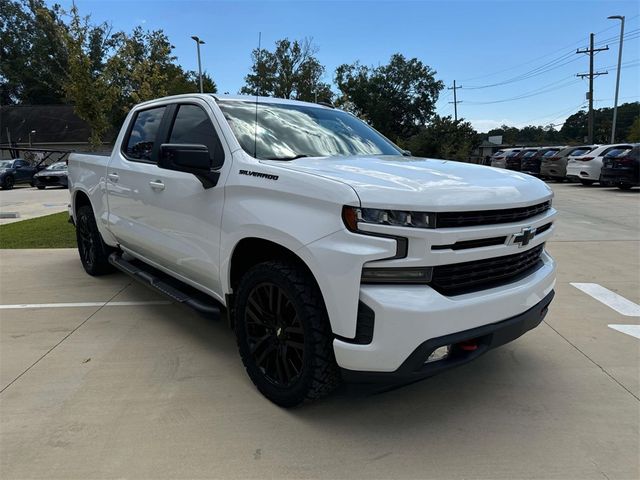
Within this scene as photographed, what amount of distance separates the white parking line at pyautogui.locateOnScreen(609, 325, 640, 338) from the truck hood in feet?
6.23

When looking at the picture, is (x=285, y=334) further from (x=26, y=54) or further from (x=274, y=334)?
(x=26, y=54)

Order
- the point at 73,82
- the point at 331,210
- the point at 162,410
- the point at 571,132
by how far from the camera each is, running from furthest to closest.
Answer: the point at 571,132 < the point at 73,82 < the point at 162,410 < the point at 331,210

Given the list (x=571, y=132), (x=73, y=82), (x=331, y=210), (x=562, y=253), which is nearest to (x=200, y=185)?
(x=331, y=210)

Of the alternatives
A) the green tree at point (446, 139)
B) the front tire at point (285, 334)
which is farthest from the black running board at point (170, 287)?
the green tree at point (446, 139)

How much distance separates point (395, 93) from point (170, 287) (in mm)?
73051

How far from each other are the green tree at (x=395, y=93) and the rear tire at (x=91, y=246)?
64980mm

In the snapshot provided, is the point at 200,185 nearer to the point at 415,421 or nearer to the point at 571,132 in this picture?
the point at 415,421

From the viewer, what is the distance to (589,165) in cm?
1905

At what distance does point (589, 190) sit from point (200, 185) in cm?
1858

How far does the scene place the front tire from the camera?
2605 mm

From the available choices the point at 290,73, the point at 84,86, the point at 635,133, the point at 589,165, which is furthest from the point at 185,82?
the point at 635,133

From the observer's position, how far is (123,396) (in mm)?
3164

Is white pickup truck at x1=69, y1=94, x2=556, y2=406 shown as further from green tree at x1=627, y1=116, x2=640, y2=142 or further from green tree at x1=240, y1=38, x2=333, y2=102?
green tree at x1=627, y1=116, x2=640, y2=142

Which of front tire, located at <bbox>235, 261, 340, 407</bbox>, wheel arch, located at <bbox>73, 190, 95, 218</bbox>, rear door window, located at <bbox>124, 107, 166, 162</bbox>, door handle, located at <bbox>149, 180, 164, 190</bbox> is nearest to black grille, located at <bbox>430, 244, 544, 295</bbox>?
front tire, located at <bbox>235, 261, 340, 407</bbox>
